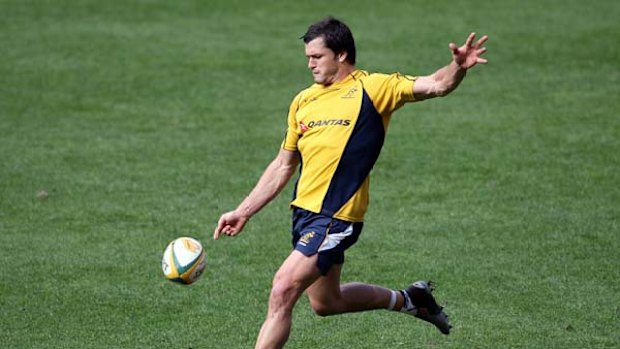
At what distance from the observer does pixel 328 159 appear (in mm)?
7957

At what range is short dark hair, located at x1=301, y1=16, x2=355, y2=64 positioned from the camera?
26.2 feet

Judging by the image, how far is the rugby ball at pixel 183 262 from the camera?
8062mm

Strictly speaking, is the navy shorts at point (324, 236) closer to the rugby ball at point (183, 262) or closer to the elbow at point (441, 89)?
the rugby ball at point (183, 262)

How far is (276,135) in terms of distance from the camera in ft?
47.5

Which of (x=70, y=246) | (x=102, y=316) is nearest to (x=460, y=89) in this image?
(x=70, y=246)

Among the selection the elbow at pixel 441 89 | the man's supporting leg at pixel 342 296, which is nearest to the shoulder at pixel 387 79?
the elbow at pixel 441 89

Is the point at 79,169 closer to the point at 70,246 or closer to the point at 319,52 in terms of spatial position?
the point at 70,246

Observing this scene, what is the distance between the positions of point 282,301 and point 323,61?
1.66m

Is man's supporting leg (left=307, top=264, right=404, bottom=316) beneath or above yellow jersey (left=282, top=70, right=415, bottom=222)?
beneath

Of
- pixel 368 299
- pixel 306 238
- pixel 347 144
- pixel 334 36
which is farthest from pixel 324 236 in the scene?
pixel 334 36

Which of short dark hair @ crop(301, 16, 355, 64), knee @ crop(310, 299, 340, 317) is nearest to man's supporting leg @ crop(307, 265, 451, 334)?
knee @ crop(310, 299, 340, 317)

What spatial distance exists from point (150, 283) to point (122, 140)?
177 inches

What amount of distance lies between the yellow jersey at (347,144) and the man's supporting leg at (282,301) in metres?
0.47

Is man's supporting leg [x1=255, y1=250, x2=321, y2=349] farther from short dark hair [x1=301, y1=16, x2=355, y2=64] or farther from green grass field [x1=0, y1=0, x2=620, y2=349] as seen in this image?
short dark hair [x1=301, y1=16, x2=355, y2=64]
